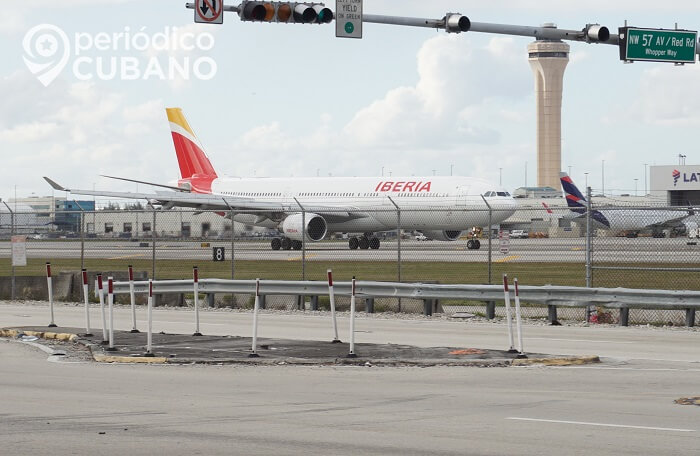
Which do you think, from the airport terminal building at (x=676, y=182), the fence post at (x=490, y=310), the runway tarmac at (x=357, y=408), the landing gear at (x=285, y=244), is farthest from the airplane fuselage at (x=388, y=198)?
the airport terminal building at (x=676, y=182)

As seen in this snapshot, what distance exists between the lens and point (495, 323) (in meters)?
22.6

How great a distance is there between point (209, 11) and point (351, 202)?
100 ft

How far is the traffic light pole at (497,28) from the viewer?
2595cm

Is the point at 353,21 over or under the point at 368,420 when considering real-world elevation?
over

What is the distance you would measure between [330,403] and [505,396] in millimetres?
1716

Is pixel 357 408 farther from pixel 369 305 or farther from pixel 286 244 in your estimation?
pixel 286 244

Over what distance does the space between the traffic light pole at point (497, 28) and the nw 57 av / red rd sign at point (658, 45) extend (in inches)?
11.5

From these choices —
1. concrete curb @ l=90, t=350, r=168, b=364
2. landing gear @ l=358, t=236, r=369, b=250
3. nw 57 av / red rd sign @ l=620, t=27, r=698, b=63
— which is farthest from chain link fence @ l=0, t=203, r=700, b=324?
concrete curb @ l=90, t=350, r=168, b=364

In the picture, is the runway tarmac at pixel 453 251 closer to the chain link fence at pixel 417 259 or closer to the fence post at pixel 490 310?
the chain link fence at pixel 417 259

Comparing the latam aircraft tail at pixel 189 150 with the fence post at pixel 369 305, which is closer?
the fence post at pixel 369 305

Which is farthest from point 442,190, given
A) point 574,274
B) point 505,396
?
point 505,396

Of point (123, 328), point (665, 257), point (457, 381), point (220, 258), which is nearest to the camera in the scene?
point (457, 381)

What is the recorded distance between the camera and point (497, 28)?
26516 millimetres

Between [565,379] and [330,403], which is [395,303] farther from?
[330,403]
